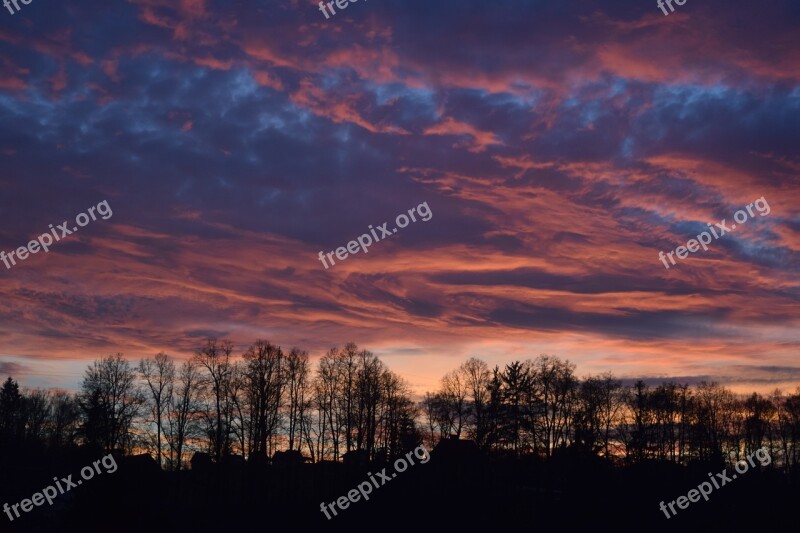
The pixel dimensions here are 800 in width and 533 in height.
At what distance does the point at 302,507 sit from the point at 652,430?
49.7 meters

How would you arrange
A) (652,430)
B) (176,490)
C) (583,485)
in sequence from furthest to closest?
(652,430) < (176,490) < (583,485)

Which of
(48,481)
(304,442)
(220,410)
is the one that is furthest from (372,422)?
(48,481)

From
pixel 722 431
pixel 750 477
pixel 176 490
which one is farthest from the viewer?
pixel 722 431

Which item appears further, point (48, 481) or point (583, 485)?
point (583, 485)

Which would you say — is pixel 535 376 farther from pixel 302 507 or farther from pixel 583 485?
pixel 302 507

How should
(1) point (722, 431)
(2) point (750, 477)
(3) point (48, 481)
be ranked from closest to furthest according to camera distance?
(3) point (48, 481) → (2) point (750, 477) → (1) point (722, 431)

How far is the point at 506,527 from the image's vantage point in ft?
182

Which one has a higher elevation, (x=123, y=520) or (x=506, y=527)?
(x=123, y=520)

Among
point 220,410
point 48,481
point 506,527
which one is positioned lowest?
point 506,527

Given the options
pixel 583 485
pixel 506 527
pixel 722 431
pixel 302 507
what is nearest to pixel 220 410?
pixel 302 507

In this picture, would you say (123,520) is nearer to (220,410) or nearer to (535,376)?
(220,410)

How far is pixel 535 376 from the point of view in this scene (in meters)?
79.6

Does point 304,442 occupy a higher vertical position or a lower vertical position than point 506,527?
higher

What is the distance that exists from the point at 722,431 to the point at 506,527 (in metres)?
57.2
